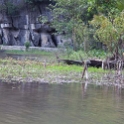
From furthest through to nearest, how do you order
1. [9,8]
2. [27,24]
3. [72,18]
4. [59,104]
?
[27,24], [9,8], [72,18], [59,104]

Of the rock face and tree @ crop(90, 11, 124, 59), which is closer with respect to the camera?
tree @ crop(90, 11, 124, 59)

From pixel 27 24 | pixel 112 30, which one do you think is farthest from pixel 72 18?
pixel 112 30

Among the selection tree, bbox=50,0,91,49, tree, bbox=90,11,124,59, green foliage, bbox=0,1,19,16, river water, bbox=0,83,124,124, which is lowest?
river water, bbox=0,83,124,124

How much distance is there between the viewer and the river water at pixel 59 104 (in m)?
9.04

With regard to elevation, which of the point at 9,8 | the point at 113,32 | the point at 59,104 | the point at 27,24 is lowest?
the point at 59,104

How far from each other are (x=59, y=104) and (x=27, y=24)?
119ft

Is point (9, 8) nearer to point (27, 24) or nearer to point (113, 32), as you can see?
point (27, 24)

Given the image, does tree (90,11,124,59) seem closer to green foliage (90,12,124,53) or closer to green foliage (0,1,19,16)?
green foliage (90,12,124,53)

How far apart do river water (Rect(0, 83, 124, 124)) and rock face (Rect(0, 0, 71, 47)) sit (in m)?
31.1

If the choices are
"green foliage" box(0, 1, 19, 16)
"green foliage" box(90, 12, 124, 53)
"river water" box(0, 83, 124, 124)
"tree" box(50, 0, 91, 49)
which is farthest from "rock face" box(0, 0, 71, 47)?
"river water" box(0, 83, 124, 124)

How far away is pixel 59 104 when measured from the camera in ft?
36.3

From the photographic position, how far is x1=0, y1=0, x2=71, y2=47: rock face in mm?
46188

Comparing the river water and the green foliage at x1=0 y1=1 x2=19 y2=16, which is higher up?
the green foliage at x1=0 y1=1 x2=19 y2=16

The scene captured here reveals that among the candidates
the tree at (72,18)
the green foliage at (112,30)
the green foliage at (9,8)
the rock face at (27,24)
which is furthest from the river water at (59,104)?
the rock face at (27,24)
